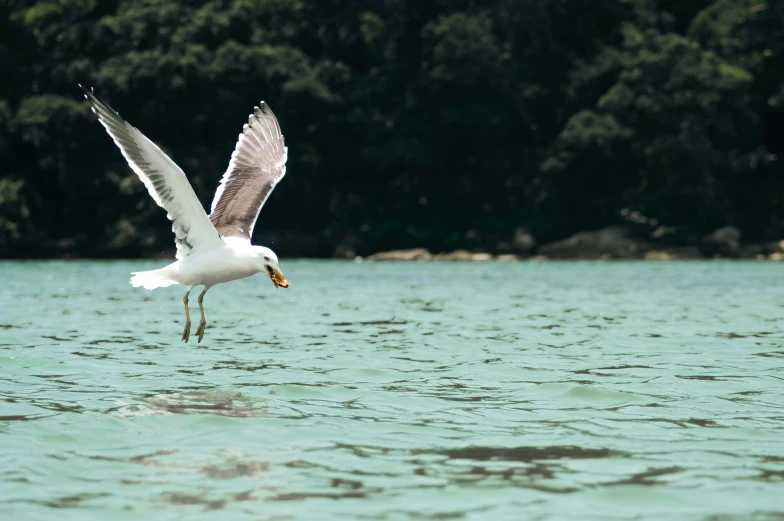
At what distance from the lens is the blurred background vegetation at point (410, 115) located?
46.7 metres

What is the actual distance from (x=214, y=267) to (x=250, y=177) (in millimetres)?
1966

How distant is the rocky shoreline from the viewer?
152 feet

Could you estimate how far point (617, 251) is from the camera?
154ft

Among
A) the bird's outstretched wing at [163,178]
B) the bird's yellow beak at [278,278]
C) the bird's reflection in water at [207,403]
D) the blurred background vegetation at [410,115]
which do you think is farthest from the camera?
the blurred background vegetation at [410,115]

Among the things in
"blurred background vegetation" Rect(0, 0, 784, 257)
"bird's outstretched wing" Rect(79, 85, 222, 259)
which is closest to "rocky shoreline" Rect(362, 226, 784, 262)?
"blurred background vegetation" Rect(0, 0, 784, 257)

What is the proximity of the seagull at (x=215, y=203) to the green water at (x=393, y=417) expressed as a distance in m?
0.90

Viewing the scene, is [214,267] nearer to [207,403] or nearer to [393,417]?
[207,403]

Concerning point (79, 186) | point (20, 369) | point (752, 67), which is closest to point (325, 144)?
point (79, 186)

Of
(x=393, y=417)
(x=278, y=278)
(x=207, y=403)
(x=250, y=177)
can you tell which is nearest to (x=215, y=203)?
(x=250, y=177)

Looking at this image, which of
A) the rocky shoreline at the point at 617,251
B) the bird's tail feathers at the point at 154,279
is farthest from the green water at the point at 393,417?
the rocky shoreline at the point at 617,251

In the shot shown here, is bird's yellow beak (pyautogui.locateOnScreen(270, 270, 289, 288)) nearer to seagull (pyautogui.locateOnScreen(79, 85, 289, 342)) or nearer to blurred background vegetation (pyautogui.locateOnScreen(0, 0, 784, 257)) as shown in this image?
seagull (pyautogui.locateOnScreen(79, 85, 289, 342))

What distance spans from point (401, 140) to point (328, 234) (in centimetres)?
514

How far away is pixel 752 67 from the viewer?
47969 millimetres

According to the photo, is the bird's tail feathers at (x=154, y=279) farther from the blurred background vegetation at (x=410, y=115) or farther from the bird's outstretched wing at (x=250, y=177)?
the blurred background vegetation at (x=410, y=115)
